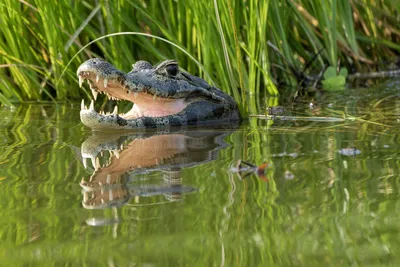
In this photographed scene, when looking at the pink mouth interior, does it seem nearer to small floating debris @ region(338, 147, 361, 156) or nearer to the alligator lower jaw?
the alligator lower jaw

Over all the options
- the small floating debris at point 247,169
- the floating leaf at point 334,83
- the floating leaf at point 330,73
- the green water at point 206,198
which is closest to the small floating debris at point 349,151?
the green water at point 206,198

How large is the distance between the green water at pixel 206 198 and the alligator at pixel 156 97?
0.24m

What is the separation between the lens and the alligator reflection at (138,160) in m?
3.47

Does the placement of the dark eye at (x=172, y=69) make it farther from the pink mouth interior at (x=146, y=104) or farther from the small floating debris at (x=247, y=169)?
the small floating debris at (x=247, y=169)

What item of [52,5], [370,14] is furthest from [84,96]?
[370,14]

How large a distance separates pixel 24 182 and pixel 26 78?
139 inches

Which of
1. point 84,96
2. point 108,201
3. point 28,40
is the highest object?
point 28,40


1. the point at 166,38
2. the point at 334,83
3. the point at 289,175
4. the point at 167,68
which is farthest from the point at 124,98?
the point at 334,83

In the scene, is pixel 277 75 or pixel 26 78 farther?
pixel 277 75

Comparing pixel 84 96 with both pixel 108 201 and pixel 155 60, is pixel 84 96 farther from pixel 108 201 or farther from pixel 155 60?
pixel 108 201

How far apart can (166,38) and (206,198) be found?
4.10 meters

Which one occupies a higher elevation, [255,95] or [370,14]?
[370,14]

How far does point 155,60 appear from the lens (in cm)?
752

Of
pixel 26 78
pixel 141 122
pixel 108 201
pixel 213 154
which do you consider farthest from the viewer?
pixel 26 78
